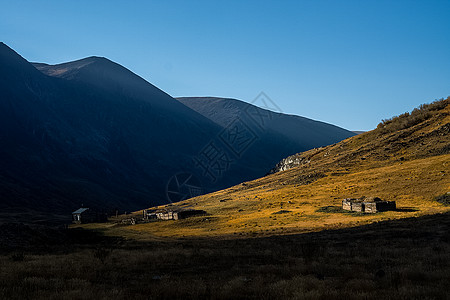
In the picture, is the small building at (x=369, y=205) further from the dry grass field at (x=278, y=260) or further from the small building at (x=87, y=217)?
the small building at (x=87, y=217)

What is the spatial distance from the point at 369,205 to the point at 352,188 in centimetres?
1599

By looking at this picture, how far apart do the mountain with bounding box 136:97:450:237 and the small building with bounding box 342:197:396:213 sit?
3.66 feet

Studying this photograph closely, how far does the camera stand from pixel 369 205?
4416 cm

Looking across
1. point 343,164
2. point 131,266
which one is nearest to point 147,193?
point 343,164

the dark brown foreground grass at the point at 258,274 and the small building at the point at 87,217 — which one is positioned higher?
the small building at the point at 87,217

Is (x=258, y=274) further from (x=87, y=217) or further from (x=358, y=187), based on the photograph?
(x=87, y=217)

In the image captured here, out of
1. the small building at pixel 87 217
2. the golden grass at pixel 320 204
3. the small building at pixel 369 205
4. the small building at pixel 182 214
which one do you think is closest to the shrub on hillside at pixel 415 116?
the golden grass at pixel 320 204

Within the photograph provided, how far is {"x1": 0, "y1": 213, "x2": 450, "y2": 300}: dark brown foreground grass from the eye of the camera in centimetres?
1144

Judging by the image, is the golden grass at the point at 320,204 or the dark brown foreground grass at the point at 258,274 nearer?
the dark brown foreground grass at the point at 258,274

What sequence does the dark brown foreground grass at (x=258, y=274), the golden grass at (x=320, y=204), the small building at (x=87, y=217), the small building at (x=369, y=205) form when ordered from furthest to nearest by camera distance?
the small building at (x=87, y=217) → the small building at (x=369, y=205) → the golden grass at (x=320, y=204) → the dark brown foreground grass at (x=258, y=274)

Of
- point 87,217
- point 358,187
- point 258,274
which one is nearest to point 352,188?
point 358,187

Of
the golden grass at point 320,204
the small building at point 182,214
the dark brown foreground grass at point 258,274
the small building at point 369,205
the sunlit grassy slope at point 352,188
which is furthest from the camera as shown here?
the small building at point 182,214

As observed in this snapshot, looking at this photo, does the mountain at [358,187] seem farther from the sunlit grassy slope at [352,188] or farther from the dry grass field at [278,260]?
the dry grass field at [278,260]

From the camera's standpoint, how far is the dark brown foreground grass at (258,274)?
11438 millimetres
